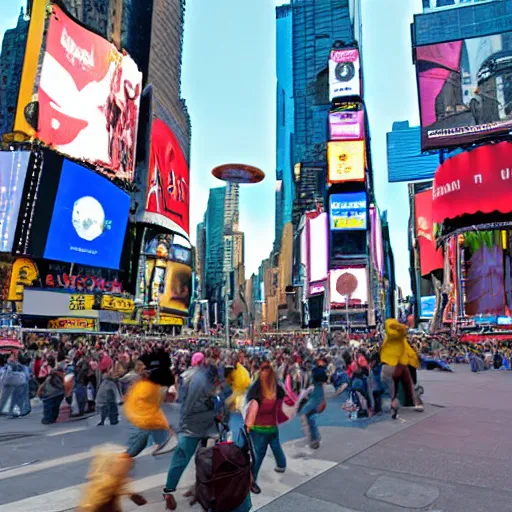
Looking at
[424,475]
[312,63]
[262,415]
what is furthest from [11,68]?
[424,475]

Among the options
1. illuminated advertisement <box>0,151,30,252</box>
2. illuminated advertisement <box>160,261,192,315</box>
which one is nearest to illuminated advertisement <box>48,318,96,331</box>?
illuminated advertisement <box>0,151,30,252</box>

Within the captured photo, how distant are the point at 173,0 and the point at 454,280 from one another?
7852cm

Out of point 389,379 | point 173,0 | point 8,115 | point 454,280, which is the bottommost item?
point 389,379

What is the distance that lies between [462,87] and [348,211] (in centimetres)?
3390

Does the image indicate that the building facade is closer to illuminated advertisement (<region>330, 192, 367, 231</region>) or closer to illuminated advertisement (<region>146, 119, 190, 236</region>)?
illuminated advertisement (<region>330, 192, 367, 231</region>)

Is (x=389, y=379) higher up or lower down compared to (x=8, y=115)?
lower down

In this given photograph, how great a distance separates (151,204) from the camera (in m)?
72.2

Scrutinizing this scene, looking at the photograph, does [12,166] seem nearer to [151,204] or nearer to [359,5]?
[151,204]

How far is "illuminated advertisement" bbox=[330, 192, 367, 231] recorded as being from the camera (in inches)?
3536

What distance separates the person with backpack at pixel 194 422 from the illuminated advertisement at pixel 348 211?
8602 cm

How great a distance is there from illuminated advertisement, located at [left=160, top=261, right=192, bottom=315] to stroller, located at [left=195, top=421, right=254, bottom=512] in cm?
9103

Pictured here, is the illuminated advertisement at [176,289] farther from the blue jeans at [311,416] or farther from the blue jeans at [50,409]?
the blue jeans at [311,416]

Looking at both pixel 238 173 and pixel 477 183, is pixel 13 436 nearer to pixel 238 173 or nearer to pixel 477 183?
pixel 238 173

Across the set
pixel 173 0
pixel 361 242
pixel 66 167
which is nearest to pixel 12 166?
pixel 66 167
